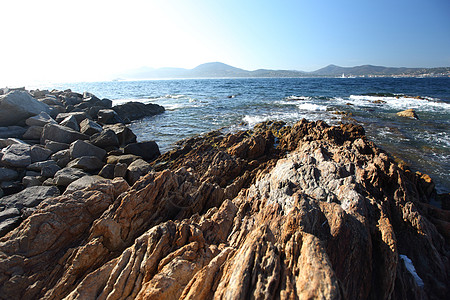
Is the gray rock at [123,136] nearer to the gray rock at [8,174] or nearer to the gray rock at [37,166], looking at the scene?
the gray rock at [37,166]

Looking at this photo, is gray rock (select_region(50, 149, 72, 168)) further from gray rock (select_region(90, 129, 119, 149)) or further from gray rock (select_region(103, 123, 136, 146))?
gray rock (select_region(103, 123, 136, 146))

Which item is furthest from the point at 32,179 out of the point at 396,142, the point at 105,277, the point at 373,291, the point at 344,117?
the point at 344,117

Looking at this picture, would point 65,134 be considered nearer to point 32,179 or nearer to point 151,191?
point 32,179

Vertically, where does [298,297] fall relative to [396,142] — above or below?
above

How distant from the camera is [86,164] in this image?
10000 millimetres

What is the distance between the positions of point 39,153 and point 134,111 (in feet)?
59.1

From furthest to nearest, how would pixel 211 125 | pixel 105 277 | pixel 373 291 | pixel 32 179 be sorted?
pixel 211 125, pixel 32 179, pixel 373 291, pixel 105 277

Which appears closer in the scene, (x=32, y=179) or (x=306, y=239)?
(x=306, y=239)

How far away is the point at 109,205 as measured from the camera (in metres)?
5.47

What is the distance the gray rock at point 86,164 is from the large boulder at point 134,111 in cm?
1534

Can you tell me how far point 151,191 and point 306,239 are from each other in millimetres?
4073

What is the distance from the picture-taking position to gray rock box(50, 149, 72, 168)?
10.4m

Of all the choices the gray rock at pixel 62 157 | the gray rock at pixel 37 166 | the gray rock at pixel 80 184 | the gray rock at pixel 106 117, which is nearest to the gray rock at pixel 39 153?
the gray rock at pixel 62 157

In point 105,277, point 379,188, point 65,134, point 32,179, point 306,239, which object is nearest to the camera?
point 306,239
